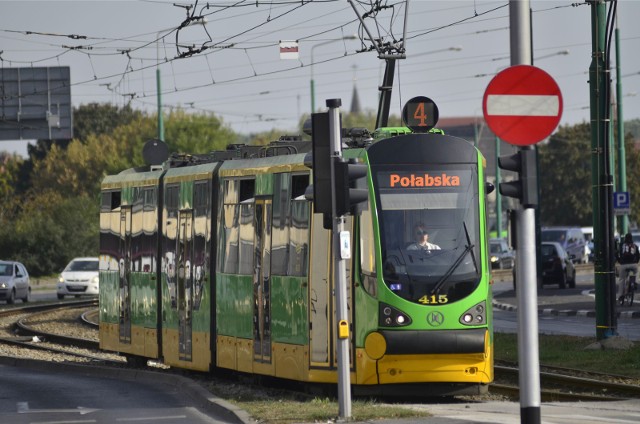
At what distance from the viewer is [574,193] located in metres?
110

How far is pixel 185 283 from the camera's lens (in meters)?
22.2

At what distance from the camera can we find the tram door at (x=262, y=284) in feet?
62.7

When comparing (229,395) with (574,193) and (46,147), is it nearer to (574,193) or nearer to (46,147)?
(574,193)

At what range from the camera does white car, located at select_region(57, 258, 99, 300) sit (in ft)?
177

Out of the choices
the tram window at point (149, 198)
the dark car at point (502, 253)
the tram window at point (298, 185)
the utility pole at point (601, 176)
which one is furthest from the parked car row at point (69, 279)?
the tram window at point (298, 185)

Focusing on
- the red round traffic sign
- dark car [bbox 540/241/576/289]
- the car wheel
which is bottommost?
the car wheel

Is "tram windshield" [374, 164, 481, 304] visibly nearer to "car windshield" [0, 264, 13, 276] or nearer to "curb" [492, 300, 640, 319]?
"curb" [492, 300, 640, 319]

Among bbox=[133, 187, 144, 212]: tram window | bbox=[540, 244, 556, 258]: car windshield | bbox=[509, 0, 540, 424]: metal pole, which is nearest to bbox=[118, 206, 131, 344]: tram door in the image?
bbox=[133, 187, 144, 212]: tram window

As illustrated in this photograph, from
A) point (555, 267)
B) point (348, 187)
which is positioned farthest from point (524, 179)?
point (555, 267)

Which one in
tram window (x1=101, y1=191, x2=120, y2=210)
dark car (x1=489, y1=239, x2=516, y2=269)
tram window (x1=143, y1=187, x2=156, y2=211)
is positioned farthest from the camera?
dark car (x1=489, y1=239, x2=516, y2=269)

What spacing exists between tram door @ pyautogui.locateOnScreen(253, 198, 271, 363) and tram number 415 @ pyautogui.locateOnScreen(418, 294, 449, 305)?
278 cm

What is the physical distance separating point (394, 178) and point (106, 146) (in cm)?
8941

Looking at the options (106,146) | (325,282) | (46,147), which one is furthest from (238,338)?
(46,147)

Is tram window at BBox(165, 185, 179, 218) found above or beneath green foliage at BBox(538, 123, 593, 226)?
beneath
